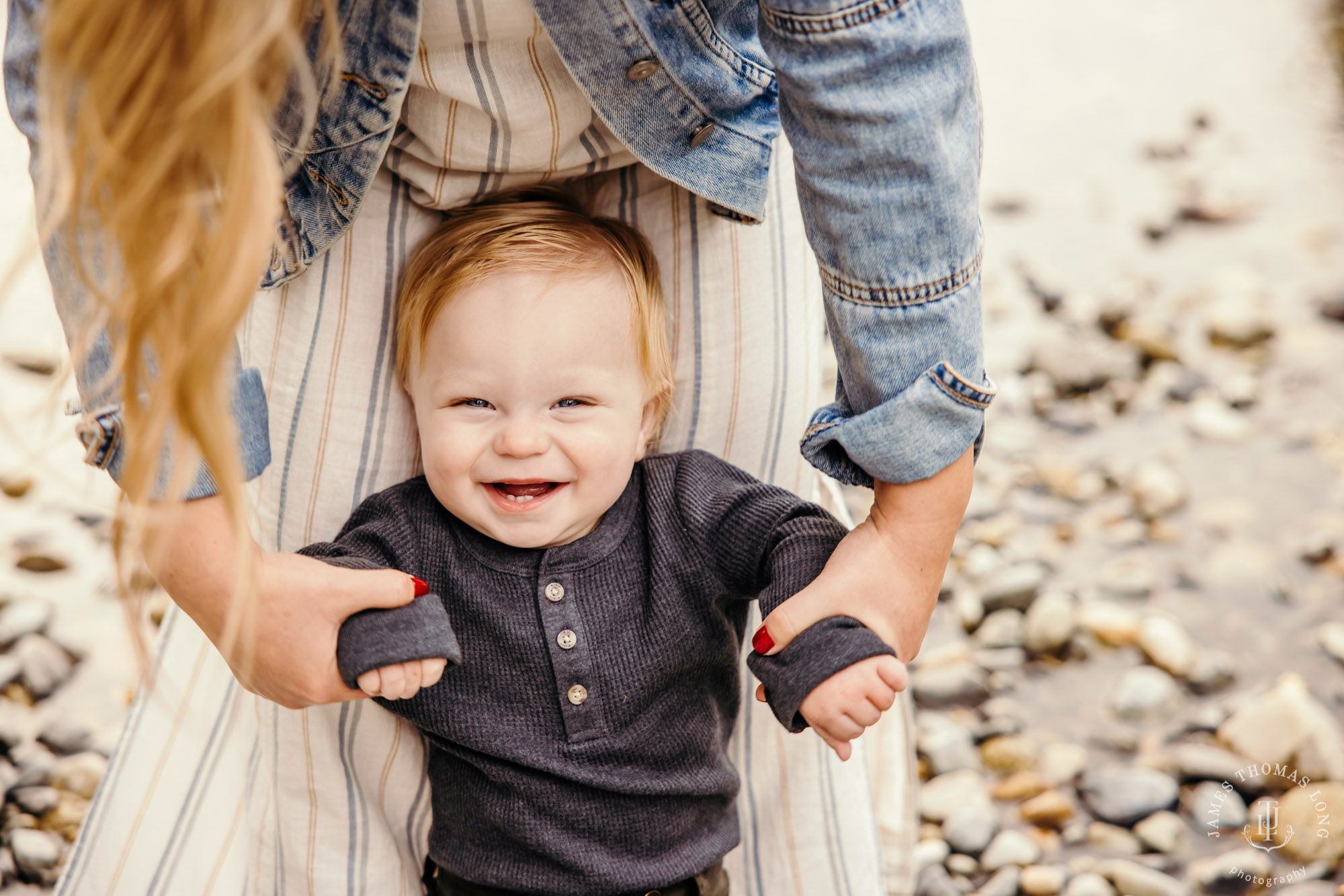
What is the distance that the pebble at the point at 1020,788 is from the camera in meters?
1.63

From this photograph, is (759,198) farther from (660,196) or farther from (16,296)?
(16,296)

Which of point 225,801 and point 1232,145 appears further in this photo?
point 1232,145

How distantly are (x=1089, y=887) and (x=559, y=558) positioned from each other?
3.00ft

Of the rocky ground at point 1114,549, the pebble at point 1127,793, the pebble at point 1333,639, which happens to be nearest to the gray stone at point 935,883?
the rocky ground at point 1114,549

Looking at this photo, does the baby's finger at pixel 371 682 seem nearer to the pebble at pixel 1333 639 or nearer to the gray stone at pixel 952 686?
the gray stone at pixel 952 686

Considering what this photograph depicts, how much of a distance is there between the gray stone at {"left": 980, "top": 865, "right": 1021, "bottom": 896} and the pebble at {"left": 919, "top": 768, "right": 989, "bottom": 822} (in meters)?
0.11

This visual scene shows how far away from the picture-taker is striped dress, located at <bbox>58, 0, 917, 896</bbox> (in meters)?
1.12

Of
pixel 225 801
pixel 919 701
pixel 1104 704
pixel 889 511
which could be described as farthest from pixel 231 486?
pixel 1104 704

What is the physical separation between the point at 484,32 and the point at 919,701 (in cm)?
125

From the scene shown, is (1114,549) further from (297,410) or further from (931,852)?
(297,410)

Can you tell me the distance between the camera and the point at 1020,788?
1632mm

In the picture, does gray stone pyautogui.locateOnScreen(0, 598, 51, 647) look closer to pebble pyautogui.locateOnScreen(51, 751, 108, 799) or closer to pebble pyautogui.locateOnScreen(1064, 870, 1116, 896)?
pebble pyautogui.locateOnScreen(51, 751, 108, 799)

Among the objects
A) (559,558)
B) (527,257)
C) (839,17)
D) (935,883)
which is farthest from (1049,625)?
(839,17)

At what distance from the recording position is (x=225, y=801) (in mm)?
1397
